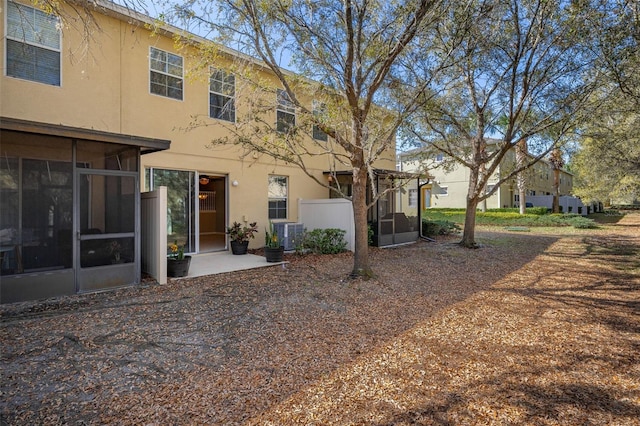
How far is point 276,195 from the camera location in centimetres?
1156

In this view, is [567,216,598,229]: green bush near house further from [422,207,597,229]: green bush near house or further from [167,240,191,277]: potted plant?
[167,240,191,277]: potted plant

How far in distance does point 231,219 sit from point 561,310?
8143mm

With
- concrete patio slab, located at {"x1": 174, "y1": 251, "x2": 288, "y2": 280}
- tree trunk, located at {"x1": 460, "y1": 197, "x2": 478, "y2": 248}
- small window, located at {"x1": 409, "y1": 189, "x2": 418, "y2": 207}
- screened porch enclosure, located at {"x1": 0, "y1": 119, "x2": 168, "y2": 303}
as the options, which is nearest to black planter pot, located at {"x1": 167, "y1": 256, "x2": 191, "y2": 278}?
concrete patio slab, located at {"x1": 174, "y1": 251, "x2": 288, "y2": 280}

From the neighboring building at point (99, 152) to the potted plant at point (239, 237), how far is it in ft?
1.36

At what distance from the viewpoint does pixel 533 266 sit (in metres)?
8.94

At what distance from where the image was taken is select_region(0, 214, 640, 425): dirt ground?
2762mm

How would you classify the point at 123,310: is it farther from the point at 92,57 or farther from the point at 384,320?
the point at 92,57

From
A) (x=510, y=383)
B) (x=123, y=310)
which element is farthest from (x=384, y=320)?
(x=123, y=310)

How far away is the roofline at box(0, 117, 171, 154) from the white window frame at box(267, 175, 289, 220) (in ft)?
16.6

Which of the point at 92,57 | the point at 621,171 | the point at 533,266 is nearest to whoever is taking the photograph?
the point at 92,57

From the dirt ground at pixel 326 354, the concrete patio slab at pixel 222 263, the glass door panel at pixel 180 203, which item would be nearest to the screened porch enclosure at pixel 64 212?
the dirt ground at pixel 326 354

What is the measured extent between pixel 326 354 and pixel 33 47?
828 cm

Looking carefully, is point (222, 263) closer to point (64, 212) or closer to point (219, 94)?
point (64, 212)

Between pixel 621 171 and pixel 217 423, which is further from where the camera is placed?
pixel 621 171
